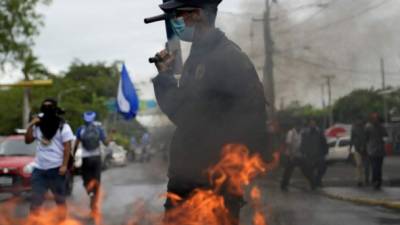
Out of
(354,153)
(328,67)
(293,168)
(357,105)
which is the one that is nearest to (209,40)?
(328,67)

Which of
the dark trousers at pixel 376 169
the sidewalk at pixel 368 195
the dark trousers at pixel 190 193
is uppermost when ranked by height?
the dark trousers at pixel 190 193


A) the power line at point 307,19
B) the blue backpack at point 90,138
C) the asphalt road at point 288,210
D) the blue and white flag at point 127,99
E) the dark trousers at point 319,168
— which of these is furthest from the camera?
the blue and white flag at point 127,99

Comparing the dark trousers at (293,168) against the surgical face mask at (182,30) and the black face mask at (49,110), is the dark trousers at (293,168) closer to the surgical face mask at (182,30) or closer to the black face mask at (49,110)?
the black face mask at (49,110)

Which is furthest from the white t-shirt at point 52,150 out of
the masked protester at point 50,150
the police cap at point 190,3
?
the police cap at point 190,3

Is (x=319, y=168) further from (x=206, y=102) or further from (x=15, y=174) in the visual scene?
(x=206, y=102)

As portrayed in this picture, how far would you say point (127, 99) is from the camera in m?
17.5

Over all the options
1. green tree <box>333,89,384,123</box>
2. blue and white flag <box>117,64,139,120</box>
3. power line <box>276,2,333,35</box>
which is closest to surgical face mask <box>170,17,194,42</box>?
power line <box>276,2,333,35</box>

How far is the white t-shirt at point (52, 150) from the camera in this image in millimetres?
7641

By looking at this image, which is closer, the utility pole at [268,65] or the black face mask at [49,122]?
the utility pole at [268,65]

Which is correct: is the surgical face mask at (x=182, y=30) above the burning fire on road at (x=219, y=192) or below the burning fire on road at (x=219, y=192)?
above

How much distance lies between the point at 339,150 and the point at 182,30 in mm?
15157

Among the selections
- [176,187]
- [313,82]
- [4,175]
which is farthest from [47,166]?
[4,175]

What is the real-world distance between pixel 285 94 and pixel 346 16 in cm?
117

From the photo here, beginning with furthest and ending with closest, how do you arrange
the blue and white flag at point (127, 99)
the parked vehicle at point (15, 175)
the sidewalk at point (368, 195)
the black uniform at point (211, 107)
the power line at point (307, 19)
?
1. the blue and white flag at point (127, 99)
2. the parked vehicle at point (15, 175)
3. the sidewalk at point (368, 195)
4. the power line at point (307, 19)
5. the black uniform at point (211, 107)
